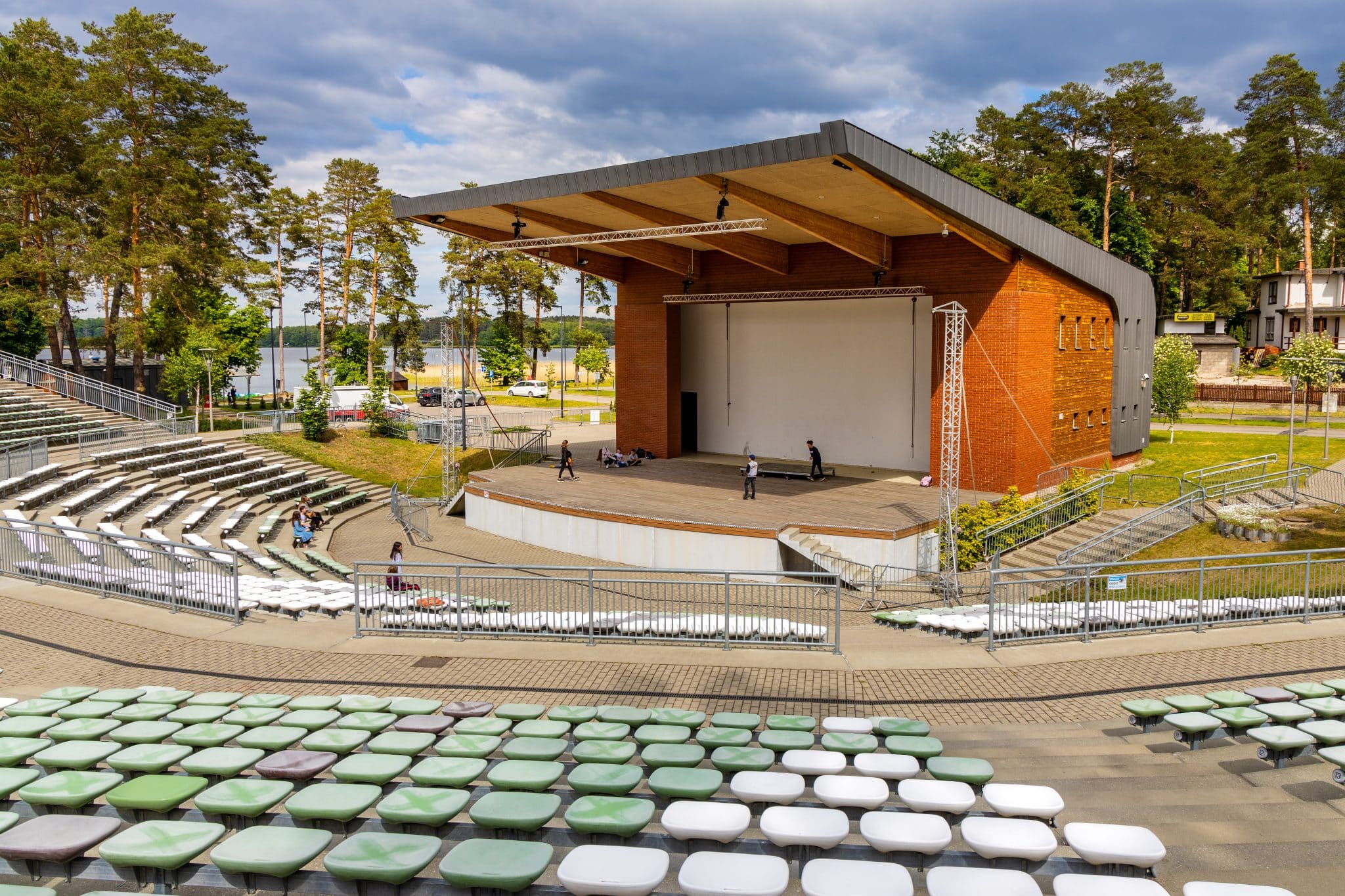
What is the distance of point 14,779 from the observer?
5.55m

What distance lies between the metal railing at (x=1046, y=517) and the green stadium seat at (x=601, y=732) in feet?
47.7

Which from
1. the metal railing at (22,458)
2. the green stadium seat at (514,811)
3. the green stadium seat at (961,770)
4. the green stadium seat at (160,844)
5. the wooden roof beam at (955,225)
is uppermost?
the wooden roof beam at (955,225)

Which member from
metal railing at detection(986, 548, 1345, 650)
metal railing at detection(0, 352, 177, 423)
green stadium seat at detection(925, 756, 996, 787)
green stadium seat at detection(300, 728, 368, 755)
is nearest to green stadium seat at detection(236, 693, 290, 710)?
green stadium seat at detection(300, 728, 368, 755)

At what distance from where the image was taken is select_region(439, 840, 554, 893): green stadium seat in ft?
14.2

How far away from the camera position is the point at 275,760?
596cm

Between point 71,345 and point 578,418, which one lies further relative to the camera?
point 578,418

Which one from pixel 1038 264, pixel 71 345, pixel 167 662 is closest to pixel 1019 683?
pixel 167 662

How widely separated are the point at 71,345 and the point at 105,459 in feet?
51.5

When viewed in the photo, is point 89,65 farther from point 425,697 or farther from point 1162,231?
point 1162,231

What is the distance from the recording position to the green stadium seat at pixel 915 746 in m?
6.38

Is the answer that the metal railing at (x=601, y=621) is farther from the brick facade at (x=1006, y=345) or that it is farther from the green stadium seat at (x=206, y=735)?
the brick facade at (x=1006, y=345)

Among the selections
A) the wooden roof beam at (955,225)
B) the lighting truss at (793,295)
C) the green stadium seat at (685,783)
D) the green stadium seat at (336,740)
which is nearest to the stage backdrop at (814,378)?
the lighting truss at (793,295)

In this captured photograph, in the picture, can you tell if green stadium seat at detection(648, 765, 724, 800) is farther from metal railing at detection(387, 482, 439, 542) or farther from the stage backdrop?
the stage backdrop

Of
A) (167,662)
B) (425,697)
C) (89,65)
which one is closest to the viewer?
(425,697)
